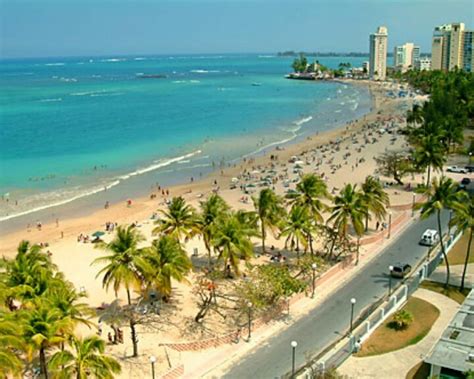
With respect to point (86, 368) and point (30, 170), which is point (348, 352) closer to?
point (86, 368)

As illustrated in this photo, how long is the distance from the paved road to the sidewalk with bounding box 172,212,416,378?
1.12ft

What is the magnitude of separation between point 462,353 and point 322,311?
875 centimetres

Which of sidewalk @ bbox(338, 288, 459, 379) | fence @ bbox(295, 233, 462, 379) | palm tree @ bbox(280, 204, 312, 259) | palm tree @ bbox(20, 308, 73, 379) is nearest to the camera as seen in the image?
palm tree @ bbox(20, 308, 73, 379)

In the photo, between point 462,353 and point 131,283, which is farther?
point 131,283

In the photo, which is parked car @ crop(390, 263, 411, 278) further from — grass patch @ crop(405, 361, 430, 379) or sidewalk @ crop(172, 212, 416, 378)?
grass patch @ crop(405, 361, 430, 379)

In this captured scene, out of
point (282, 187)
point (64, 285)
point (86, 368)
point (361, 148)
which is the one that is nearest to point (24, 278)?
point (64, 285)

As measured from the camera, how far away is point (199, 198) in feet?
178

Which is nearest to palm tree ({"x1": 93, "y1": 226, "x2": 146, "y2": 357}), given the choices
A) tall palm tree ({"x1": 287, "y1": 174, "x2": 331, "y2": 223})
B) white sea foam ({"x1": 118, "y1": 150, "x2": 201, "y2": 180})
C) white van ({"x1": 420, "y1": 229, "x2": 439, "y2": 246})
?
tall palm tree ({"x1": 287, "y1": 174, "x2": 331, "y2": 223})

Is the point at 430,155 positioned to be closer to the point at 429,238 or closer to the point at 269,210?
the point at 429,238

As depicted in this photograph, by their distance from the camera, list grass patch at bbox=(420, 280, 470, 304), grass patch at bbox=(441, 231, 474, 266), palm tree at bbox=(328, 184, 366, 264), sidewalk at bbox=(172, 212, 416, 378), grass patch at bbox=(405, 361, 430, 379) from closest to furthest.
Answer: grass patch at bbox=(405, 361, 430, 379), sidewalk at bbox=(172, 212, 416, 378), grass patch at bbox=(420, 280, 470, 304), grass patch at bbox=(441, 231, 474, 266), palm tree at bbox=(328, 184, 366, 264)

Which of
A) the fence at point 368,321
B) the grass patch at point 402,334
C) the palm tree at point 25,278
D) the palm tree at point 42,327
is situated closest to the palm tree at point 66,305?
the palm tree at point 42,327

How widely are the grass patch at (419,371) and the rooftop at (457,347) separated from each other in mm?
1482

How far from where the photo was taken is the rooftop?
65.2ft

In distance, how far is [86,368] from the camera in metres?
18.1
